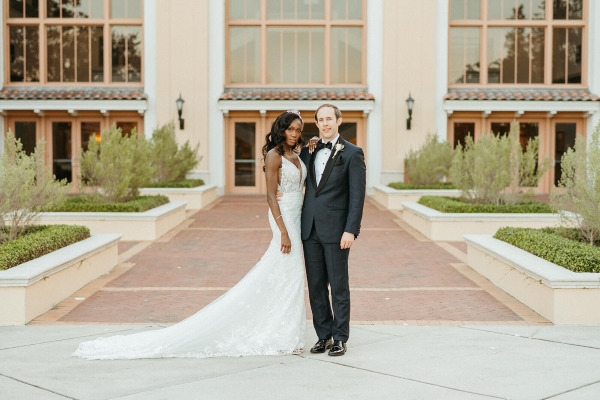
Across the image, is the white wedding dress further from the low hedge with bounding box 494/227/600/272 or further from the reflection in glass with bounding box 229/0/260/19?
the reflection in glass with bounding box 229/0/260/19

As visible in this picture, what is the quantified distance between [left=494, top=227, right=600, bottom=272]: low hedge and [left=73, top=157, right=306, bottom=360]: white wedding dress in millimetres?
Result: 3183

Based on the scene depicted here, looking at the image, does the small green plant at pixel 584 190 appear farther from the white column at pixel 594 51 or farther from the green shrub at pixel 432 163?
the white column at pixel 594 51

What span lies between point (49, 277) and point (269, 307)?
293 centimetres

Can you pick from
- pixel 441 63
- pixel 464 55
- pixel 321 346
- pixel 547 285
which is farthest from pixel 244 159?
pixel 321 346

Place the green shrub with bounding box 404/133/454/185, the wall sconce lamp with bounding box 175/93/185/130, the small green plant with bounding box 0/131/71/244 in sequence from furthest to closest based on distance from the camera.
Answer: the wall sconce lamp with bounding box 175/93/185/130 → the green shrub with bounding box 404/133/454/185 → the small green plant with bounding box 0/131/71/244

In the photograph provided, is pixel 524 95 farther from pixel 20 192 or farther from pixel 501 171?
pixel 20 192

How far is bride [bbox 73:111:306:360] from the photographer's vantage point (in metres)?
6.13

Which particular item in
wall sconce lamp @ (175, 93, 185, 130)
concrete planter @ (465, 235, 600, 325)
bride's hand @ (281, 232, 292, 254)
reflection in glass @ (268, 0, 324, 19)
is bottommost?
concrete planter @ (465, 235, 600, 325)

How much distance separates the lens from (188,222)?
1678 centimetres

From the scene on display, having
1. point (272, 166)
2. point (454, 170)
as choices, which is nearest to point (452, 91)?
point (454, 170)

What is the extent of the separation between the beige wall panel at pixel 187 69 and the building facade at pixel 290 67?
3 cm

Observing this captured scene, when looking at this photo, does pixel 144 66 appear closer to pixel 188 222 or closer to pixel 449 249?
pixel 188 222

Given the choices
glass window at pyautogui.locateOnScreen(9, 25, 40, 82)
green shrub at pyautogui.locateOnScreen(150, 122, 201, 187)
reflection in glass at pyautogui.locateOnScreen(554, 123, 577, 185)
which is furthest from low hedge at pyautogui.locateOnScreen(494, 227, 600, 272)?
glass window at pyautogui.locateOnScreen(9, 25, 40, 82)

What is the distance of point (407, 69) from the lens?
2525cm
